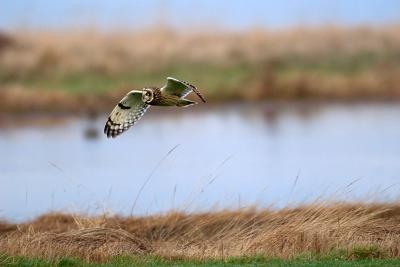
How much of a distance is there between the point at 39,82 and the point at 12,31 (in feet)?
23.7

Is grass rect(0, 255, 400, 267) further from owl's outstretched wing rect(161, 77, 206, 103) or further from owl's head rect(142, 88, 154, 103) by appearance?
owl's outstretched wing rect(161, 77, 206, 103)

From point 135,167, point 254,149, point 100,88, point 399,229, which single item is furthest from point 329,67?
A: point 399,229

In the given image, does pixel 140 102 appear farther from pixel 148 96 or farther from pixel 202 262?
pixel 202 262

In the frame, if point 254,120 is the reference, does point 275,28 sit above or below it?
above

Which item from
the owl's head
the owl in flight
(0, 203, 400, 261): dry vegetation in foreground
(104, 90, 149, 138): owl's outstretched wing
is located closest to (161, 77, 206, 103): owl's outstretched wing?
the owl in flight

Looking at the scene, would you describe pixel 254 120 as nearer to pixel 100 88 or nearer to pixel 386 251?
pixel 100 88

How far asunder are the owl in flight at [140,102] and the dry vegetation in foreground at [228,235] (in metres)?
1.04

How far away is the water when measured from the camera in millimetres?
15305

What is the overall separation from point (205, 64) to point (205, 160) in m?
12.1

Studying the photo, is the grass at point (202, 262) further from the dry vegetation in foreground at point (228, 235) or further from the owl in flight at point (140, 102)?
the owl in flight at point (140, 102)

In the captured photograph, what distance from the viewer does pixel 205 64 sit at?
33.4 metres

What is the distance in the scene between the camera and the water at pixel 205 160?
15.3 metres

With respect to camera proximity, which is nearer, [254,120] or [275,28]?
[254,120]

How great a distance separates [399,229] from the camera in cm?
1062
